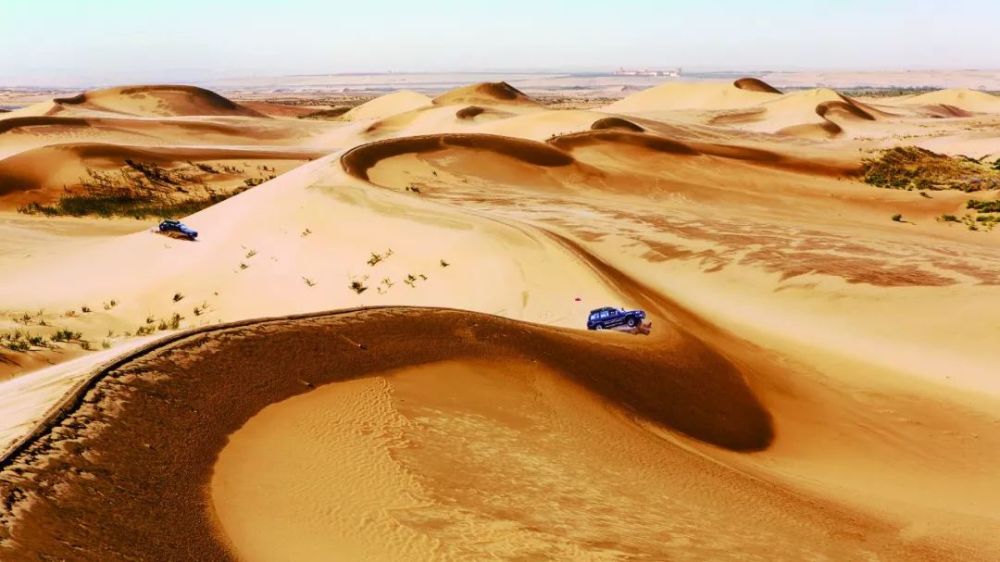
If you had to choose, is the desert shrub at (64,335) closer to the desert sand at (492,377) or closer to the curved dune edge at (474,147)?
the desert sand at (492,377)

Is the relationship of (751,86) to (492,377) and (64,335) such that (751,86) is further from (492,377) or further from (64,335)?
(492,377)

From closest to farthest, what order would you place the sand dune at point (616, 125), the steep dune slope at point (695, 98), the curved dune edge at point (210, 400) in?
the curved dune edge at point (210, 400) → the sand dune at point (616, 125) → the steep dune slope at point (695, 98)

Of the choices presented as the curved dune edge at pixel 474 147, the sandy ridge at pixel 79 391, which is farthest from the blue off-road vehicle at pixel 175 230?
the sandy ridge at pixel 79 391

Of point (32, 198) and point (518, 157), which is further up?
point (518, 157)

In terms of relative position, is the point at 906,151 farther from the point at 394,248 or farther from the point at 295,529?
the point at 295,529

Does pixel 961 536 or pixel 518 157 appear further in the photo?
pixel 518 157

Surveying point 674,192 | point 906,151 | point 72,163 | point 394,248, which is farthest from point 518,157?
point 906,151

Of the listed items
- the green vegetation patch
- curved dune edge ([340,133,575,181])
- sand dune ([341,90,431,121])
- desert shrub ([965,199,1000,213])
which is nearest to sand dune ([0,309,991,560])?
curved dune edge ([340,133,575,181])
